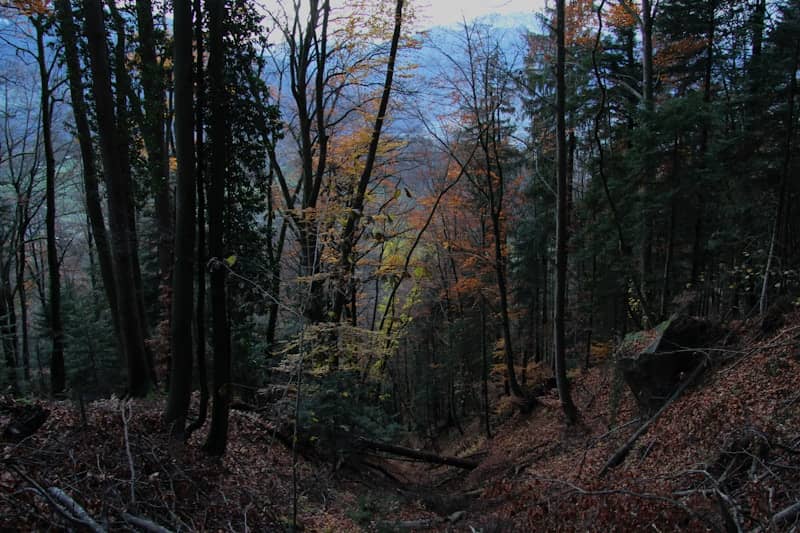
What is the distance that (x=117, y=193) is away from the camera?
352 inches

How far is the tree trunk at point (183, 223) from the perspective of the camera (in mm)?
6449

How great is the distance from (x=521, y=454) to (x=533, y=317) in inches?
371

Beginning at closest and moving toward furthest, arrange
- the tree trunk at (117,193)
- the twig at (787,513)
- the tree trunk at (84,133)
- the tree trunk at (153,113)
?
the twig at (787,513), the tree trunk at (153,113), the tree trunk at (117,193), the tree trunk at (84,133)

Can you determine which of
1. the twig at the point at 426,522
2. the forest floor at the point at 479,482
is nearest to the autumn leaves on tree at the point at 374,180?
the forest floor at the point at 479,482

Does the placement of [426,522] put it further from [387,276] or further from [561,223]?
[561,223]

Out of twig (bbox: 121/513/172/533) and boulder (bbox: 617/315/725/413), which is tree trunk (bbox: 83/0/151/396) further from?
boulder (bbox: 617/315/725/413)

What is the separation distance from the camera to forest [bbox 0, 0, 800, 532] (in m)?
5.18

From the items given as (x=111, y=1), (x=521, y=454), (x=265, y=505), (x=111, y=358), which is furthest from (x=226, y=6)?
(x=111, y=358)

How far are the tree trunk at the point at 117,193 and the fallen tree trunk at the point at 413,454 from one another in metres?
4.72

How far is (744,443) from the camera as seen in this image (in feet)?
16.3

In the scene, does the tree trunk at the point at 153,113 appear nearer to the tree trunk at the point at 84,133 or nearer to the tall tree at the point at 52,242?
the tree trunk at the point at 84,133

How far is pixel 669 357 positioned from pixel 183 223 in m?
8.14

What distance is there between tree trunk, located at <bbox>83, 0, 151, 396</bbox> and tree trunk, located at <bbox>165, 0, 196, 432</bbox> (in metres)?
2.82

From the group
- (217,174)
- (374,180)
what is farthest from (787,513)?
(374,180)
